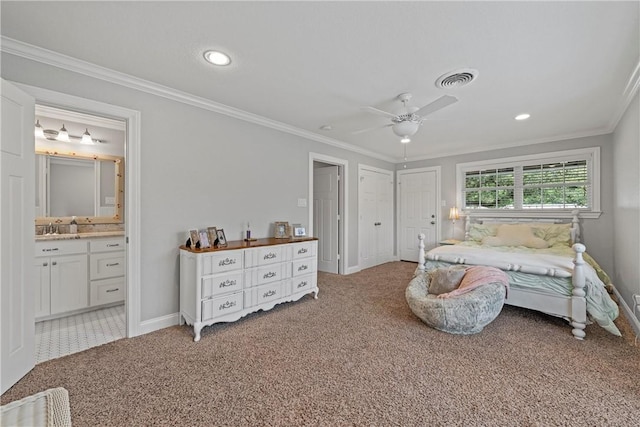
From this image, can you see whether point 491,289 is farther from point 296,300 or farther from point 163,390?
point 163,390

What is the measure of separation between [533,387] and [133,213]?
11.3 ft

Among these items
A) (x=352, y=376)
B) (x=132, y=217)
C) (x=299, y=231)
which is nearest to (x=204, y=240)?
(x=132, y=217)

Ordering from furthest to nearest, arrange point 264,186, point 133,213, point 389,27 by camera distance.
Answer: point 264,186, point 133,213, point 389,27

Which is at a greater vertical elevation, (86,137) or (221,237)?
(86,137)

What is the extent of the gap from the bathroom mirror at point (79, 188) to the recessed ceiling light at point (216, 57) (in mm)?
2486

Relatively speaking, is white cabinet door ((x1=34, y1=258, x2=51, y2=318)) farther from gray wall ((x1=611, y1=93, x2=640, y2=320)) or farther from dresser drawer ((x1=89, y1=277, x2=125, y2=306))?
gray wall ((x1=611, y1=93, x2=640, y2=320))

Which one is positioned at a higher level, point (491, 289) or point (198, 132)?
point (198, 132)

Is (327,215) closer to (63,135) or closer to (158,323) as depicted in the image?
(158,323)

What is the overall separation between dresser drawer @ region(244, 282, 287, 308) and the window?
4077mm

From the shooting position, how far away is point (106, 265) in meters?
3.23

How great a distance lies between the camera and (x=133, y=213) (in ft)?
8.22

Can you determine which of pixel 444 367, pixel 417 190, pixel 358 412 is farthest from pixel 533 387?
pixel 417 190

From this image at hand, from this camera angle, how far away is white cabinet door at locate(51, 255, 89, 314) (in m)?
2.91

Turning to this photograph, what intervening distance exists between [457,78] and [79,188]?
4506mm
